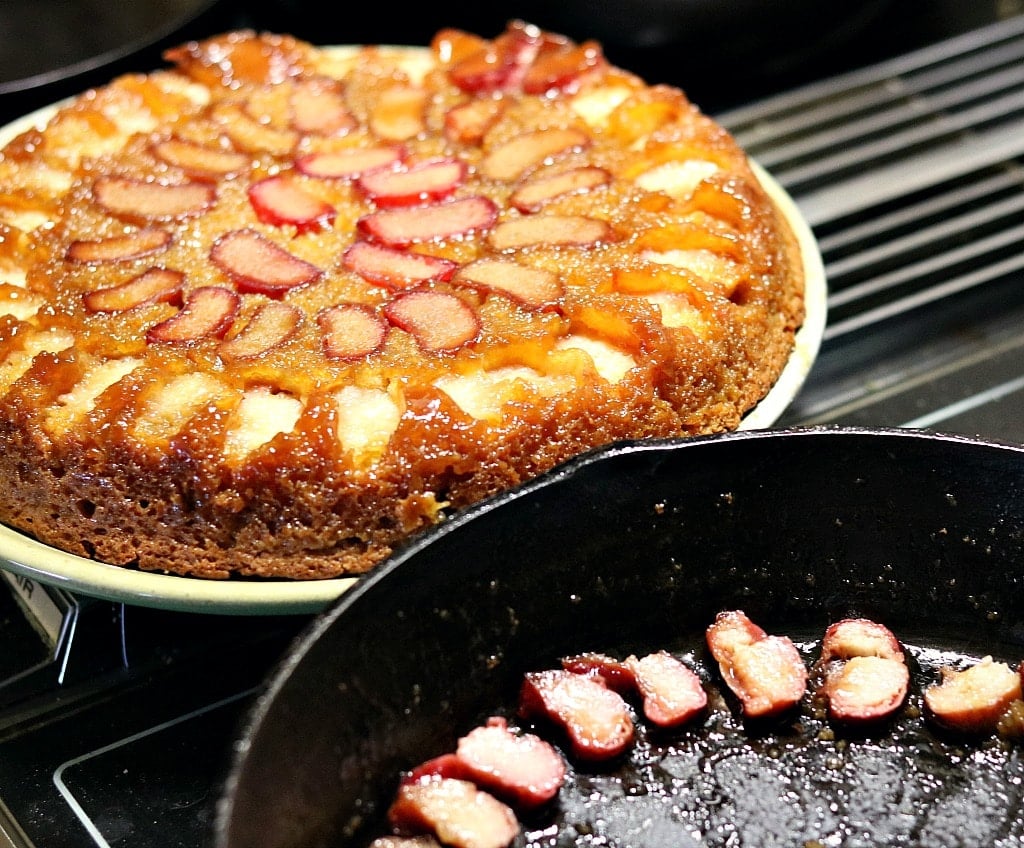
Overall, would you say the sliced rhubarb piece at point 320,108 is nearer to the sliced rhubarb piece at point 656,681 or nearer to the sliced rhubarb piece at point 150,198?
the sliced rhubarb piece at point 150,198

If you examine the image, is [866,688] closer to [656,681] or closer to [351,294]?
[656,681]

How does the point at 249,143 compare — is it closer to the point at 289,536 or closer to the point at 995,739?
the point at 289,536

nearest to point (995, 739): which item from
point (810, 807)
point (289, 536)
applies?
point (810, 807)

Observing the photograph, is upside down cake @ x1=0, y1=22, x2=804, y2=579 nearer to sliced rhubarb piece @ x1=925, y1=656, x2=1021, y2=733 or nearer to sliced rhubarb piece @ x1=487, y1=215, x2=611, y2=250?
sliced rhubarb piece @ x1=487, y1=215, x2=611, y2=250

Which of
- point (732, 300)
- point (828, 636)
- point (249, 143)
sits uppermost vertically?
point (249, 143)

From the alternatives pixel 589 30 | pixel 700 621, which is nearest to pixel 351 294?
pixel 700 621

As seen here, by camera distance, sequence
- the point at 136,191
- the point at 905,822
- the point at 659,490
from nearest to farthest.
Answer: the point at 905,822 → the point at 659,490 → the point at 136,191

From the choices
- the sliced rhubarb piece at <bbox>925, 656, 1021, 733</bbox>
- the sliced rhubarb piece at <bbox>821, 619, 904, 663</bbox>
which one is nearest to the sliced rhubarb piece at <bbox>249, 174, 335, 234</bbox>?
the sliced rhubarb piece at <bbox>821, 619, 904, 663</bbox>
